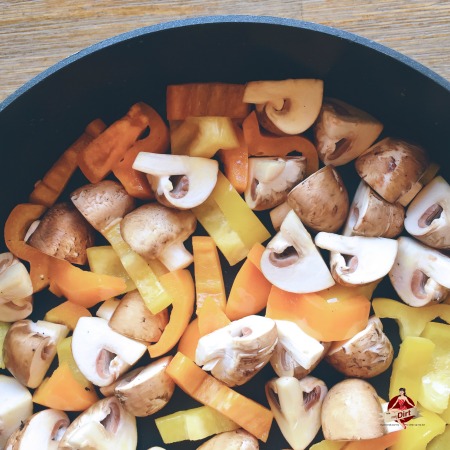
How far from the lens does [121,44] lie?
6.67 ft

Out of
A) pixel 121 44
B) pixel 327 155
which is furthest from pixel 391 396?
pixel 121 44

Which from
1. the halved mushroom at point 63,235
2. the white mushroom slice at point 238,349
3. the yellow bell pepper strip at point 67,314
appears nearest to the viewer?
the white mushroom slice at point 238,349

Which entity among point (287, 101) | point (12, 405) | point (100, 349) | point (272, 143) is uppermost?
point (287, 101)

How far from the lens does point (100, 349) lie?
228cm

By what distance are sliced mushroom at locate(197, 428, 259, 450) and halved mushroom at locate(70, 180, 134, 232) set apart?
75cm

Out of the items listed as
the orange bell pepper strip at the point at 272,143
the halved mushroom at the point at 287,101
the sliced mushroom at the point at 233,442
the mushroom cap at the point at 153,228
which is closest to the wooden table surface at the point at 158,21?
the halved mushroom at the point at 287,101

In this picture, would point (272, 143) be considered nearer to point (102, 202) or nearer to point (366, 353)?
point (102, 202)

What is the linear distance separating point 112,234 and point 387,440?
1.07 meters

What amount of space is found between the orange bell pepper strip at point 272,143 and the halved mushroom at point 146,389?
0.73m

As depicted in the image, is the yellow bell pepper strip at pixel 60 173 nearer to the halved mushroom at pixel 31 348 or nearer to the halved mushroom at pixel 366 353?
the halved mushroom at pixel 31 348

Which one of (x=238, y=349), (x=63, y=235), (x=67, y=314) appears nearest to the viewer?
(x=238, y=349)

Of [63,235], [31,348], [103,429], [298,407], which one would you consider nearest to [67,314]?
[31,348]

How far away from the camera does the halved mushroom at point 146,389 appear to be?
2207mm

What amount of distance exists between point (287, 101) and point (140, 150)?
482 mm
